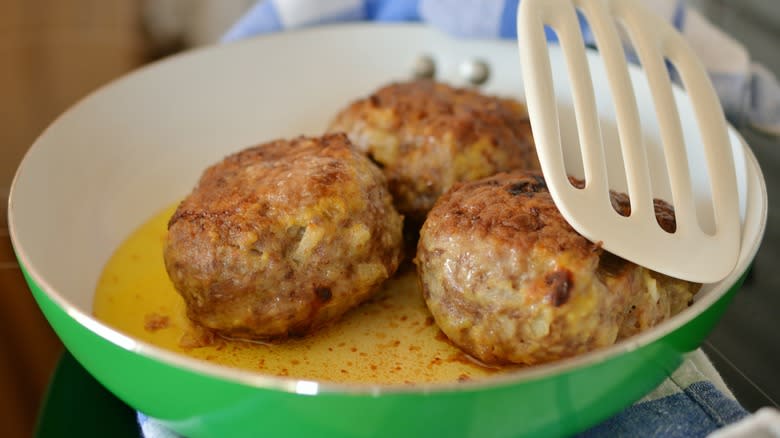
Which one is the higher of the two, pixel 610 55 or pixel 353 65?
pixel 610 55

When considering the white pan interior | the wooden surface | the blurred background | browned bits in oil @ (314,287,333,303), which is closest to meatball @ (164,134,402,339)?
browned bits in oil @ (314,287,333,303)

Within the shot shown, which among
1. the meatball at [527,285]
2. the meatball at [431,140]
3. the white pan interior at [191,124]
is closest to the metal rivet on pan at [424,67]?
the white pan interior at [191,124]

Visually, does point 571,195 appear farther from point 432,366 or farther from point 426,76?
point 426,76

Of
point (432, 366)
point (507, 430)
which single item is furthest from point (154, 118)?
point (507, 430)

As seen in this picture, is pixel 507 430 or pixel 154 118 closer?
pixel 507 430

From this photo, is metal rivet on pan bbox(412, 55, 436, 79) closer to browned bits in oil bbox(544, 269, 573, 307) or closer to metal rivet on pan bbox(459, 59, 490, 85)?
metal rivet on pan bbox(459, 59, 490, 85)

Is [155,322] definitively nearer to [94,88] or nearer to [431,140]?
[431,140]
